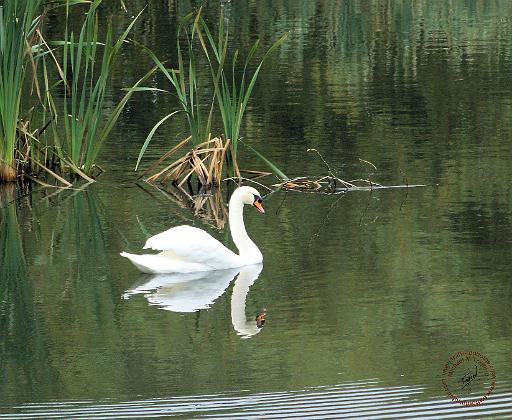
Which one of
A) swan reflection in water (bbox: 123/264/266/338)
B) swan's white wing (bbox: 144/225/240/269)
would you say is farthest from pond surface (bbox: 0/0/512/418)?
swan's white wing (bbox: 144/225/240/269)

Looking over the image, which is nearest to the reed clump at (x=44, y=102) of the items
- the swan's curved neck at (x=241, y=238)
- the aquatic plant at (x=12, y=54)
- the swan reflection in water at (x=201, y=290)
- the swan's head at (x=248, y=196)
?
the aquatic plant at (x=12, y=54)

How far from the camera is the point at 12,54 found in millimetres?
12875

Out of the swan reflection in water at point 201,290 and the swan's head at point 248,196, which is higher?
the swan's head at point 248,196

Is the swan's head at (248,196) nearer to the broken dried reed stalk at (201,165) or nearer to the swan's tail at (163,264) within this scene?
the swan's tail at (163,264)

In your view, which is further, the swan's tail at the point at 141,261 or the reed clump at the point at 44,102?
the reed clump at the point at 44,102

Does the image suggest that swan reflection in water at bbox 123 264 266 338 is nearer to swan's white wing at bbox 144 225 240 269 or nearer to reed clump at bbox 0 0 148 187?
swan's white wing at bbox 144 225 240 269

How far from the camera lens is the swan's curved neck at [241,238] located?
36.0ft

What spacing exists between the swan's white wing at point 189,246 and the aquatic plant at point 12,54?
112 inches

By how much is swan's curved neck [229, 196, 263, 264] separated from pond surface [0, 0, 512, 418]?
11cm

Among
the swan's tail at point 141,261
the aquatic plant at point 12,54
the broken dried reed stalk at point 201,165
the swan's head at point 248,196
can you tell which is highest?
the aquatic plant at point 12,54

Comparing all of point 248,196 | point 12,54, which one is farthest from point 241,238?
point 12,54

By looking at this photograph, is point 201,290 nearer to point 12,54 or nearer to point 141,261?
point 141,261

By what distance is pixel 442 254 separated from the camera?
36.0 feet

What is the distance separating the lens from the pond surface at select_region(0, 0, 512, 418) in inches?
308
